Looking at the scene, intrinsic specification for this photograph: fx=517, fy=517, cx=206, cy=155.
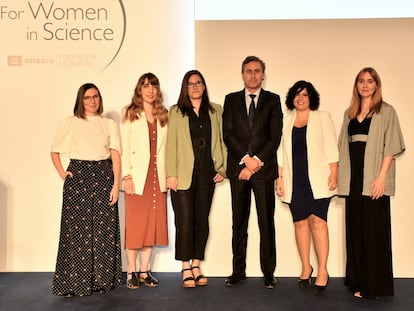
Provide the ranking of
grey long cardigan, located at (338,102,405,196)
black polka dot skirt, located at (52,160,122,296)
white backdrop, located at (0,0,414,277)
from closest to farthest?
grey long cardigan, located at (338,102,405,196)
black polka dot skirt, located at (52,160,122,296)
white backdrop, located at (0,0,414,277)

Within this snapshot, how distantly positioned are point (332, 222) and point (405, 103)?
1224 millimetres

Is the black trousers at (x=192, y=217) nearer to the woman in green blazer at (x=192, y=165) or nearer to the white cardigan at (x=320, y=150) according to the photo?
the woman in green blazer at (x=192, y=165)

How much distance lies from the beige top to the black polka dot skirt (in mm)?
74

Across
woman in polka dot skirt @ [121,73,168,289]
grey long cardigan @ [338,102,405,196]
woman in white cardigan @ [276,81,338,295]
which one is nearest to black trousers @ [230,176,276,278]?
woman in white cardigan @ [276,81,338,295]

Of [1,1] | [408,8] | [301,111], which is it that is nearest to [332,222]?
[301,111]

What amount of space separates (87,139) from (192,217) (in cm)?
104

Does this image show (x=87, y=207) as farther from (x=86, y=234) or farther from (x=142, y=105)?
(x=142, y=105)

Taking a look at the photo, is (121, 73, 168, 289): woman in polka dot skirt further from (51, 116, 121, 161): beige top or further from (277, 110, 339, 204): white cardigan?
(277, 110, 339, 204): white cardigan

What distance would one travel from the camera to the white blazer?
4.18 meters

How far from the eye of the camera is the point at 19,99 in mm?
4754

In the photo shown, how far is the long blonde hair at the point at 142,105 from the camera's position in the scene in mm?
4195

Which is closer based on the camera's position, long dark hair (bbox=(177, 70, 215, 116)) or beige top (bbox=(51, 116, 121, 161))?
beige top (bbox=(51, 116, 121, 161))

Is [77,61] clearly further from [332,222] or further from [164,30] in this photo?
[332,222]

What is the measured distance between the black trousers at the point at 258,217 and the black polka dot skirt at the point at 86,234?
3.23 feet
